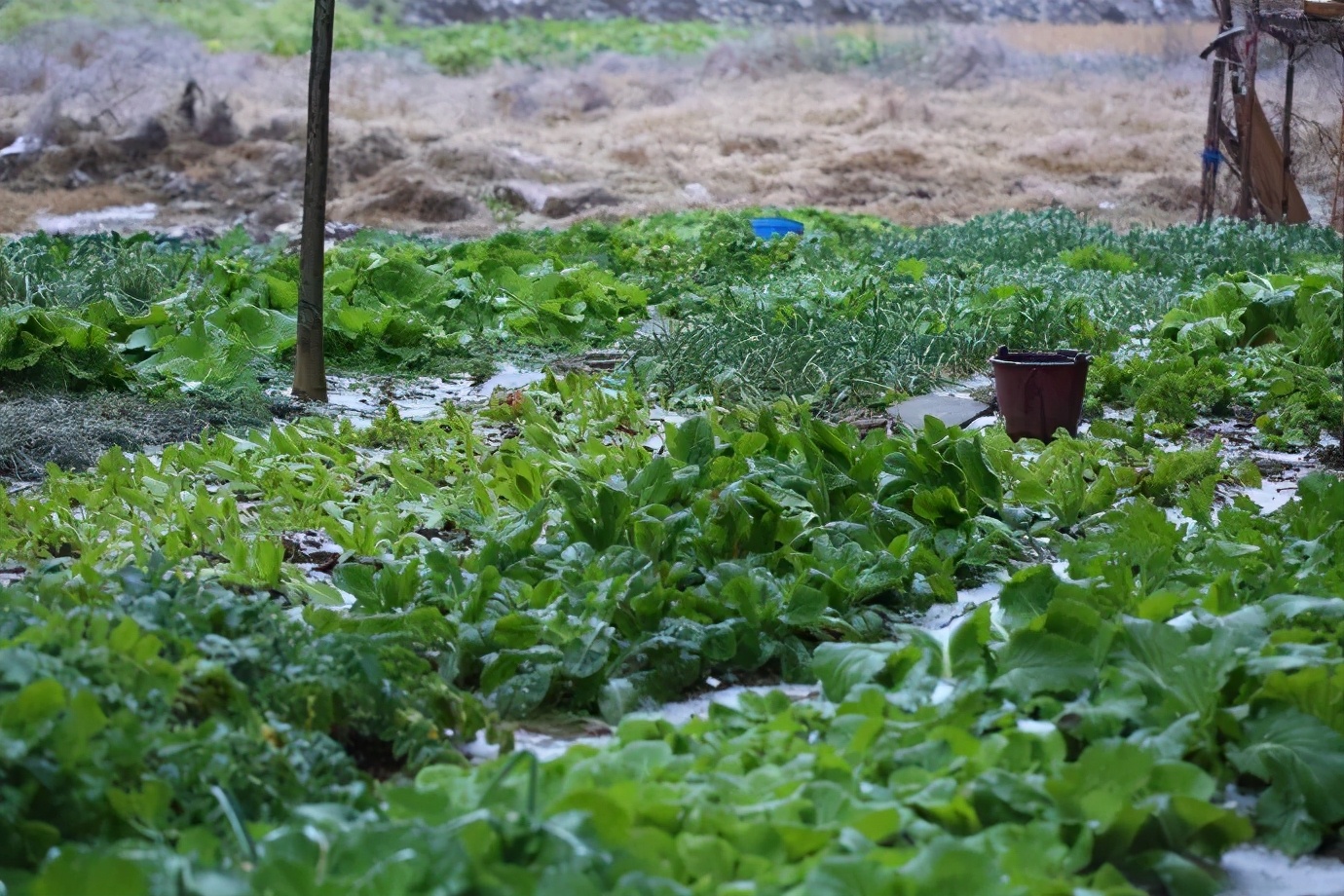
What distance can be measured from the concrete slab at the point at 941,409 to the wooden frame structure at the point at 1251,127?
5813mm

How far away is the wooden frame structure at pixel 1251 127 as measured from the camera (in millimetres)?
9438

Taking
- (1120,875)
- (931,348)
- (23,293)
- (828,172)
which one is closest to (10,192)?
(828,172)

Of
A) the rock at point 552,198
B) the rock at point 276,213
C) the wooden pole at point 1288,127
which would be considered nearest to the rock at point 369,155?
the rock at point 276,213

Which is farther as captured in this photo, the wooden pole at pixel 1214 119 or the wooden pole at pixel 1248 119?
the wooden pole at pixel 1214 119

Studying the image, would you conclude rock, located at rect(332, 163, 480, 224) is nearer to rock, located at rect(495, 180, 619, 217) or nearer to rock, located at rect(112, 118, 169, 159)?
rock, located at rect(495, 180, 619, 217)

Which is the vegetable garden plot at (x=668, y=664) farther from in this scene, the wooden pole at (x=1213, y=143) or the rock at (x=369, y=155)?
the rock at (x=369, y=155)

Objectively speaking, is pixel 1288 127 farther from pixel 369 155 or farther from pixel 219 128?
pixel 219 128

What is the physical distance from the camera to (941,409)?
4574 millimetres

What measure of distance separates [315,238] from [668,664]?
10.0ft

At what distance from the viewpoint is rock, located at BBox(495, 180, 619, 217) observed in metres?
16.4

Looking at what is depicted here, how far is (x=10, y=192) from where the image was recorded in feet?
55.2

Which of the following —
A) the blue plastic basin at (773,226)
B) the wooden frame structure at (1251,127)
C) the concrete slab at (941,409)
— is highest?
the wooden frame structure at (1251,127)

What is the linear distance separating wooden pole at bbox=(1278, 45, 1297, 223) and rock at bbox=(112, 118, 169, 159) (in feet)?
49.9

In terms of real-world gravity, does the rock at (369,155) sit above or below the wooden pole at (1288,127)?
below
